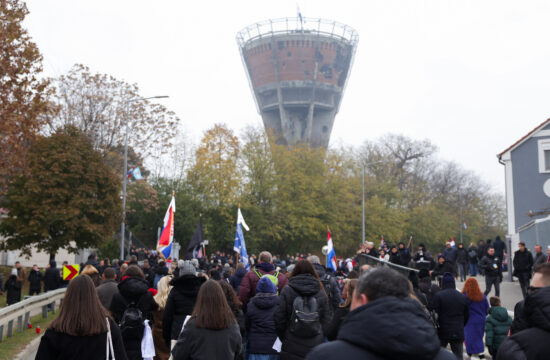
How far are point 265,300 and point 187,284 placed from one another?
3.71 ft

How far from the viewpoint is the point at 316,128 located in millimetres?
87125

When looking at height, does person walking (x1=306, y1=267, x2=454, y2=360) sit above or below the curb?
above

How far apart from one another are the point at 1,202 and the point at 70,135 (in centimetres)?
509

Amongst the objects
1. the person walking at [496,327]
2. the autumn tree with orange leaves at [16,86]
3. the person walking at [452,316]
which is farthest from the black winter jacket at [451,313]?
the autumn tree with orange leaves at [16,86]

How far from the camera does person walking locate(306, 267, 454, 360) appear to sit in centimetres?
241

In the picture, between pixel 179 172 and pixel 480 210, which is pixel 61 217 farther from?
pixel 480 210

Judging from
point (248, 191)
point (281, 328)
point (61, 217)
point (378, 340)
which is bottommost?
point (281, 328)

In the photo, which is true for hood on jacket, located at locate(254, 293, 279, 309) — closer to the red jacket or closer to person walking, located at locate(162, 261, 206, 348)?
person walking, located at locate(162, 261, 206, 348)

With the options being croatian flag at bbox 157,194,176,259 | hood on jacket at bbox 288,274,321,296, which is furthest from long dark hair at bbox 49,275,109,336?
croatian flag at bbox 157,194,176,259

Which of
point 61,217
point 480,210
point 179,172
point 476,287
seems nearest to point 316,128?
point 480,210

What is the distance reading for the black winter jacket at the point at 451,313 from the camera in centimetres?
952

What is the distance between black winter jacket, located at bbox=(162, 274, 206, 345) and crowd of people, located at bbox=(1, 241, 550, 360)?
13 millimetres

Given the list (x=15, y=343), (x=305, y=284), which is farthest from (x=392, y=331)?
(x=15, y=343)

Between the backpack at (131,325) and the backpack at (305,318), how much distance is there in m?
2.00
